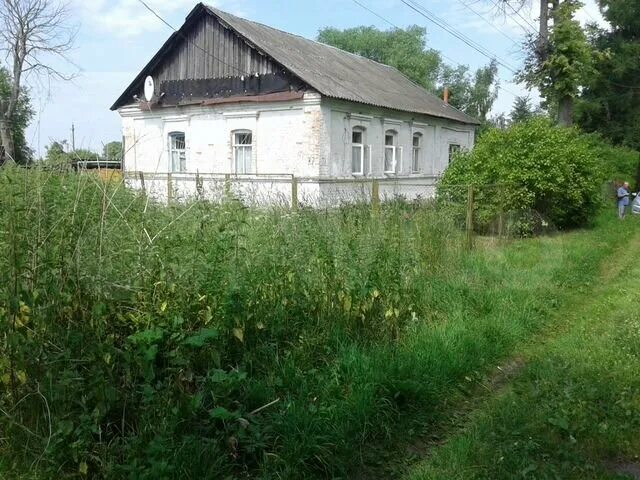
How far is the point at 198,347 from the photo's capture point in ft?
13.0

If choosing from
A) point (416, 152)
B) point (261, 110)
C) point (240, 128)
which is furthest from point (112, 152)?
point (416, 152)

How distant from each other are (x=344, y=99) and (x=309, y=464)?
698 inches

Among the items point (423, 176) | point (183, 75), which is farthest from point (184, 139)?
point (423, 176)

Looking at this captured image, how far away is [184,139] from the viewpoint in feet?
78.1

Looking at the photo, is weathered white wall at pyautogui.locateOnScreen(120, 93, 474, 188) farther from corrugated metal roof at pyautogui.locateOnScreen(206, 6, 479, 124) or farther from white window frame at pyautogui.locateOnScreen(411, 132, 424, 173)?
corrugated metal roof at pyautogui.locateOnScreen(206, 6, 479, 124)

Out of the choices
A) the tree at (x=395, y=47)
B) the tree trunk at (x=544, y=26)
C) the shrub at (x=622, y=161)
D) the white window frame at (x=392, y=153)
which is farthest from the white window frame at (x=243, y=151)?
the tree at (x=395, y=47)

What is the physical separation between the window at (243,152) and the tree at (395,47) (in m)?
36.4

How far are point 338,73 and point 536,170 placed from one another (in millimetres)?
11648

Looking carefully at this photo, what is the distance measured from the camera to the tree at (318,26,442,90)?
183 ft

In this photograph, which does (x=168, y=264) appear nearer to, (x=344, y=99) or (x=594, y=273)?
(x=594, y=273)

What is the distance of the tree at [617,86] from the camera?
35.8 m

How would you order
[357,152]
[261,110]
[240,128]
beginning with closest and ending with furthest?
[261,110], [240,128], [357,152]

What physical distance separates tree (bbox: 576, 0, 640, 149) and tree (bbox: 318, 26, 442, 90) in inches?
790

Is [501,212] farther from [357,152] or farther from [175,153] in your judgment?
[175,153]
